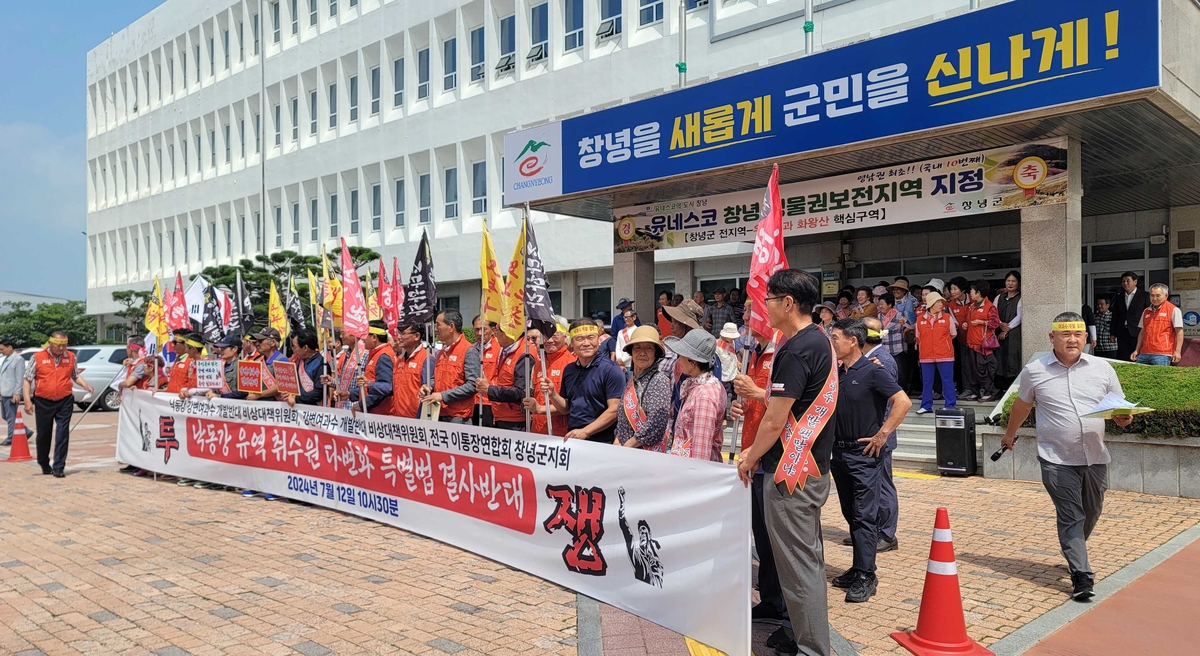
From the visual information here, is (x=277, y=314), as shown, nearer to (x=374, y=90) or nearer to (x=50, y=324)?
(x=374, y=90)

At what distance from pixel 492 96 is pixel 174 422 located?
17.3 m

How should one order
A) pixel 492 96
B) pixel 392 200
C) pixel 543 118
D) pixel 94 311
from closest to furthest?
pixel 543 118 < pixel 492 96 < pixel 392 200 < pixel 94 311

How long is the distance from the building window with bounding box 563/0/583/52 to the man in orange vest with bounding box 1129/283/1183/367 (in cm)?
1669

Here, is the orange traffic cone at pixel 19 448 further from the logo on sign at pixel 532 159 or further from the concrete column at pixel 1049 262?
the concrete column at pixel 1049 262

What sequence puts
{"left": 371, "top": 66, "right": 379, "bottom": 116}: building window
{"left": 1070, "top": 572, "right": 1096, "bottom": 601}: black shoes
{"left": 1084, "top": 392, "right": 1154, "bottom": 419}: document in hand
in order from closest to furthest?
{"left": 1070, "top": 572, "right": 1096, "bottom": 601}: black shoes < {"left": 1084, "top": 392, "right": 1154, "bottom": 419}: document in hand < {"left": 371, "top": 66, "right": 379, "bottom": 116}: building window

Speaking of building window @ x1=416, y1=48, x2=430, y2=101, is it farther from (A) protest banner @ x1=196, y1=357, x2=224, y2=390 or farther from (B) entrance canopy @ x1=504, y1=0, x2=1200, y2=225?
(A) protest banner @ x1=196, y1=357, x2=224, y2=390

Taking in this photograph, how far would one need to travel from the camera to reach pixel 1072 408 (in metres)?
5.80

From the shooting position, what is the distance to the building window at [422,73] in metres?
29.4

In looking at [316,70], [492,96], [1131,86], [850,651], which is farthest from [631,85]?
[850,651]

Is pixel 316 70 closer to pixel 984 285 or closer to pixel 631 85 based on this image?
pixel 631 85

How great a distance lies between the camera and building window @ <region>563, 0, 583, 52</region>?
24.3m

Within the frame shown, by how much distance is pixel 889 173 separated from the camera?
12688mm

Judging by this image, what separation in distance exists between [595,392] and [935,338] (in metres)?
7.63

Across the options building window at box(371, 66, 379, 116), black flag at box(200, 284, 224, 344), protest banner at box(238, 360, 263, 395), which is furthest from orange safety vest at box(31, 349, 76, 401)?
building window at box(371, 66, 379, 116)
